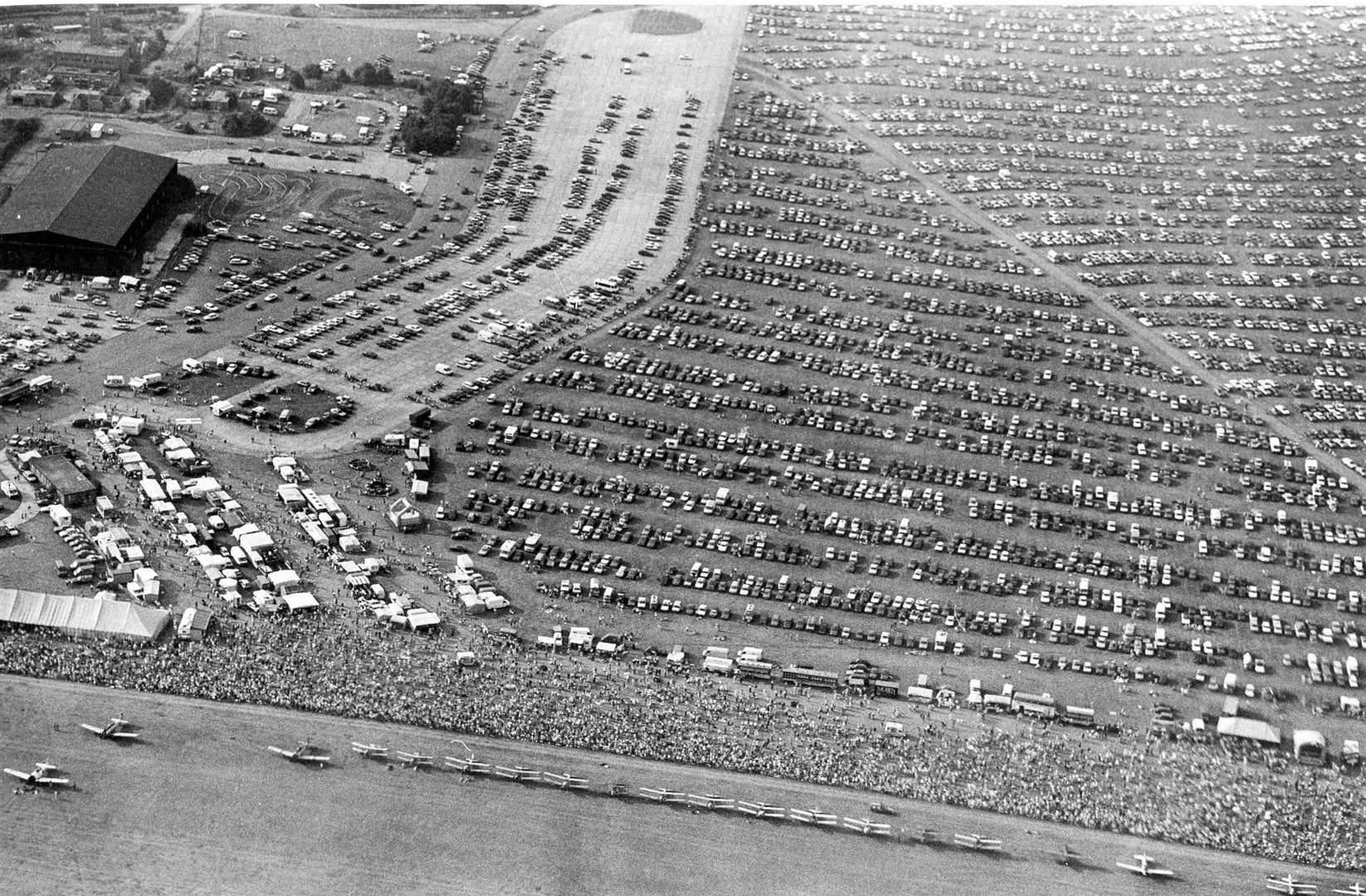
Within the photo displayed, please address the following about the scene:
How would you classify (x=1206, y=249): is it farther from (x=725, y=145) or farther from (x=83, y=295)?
(x=83, y=295)

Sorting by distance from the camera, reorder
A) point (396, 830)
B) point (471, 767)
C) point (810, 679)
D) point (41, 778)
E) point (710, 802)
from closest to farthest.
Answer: point (396, 830)
point (41, 778)
point (710, 802)
point (471, 767)
point (810, 679)

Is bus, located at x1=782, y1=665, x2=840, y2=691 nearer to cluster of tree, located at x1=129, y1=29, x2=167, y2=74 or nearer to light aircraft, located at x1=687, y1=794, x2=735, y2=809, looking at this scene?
light aircraft, located at x1=687, y1=794, x2=735, y2=809

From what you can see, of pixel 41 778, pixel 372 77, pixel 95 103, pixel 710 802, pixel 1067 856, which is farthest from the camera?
pixel 372 77

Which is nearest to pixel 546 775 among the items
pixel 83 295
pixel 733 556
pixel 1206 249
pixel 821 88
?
pixel 733 556

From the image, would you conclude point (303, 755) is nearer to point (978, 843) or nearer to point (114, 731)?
point (114, 731)

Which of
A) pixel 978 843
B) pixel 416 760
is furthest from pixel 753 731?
pixel 416 760

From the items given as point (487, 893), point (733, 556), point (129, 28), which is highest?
point (129, 28)

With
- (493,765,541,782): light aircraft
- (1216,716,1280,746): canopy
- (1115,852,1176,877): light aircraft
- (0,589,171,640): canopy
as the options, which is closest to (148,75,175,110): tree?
(0,589,171,640): canopy
